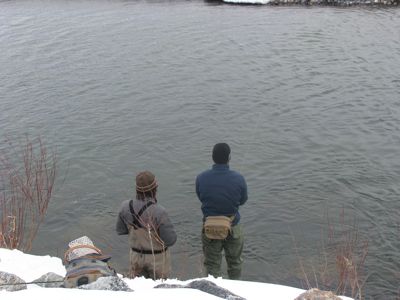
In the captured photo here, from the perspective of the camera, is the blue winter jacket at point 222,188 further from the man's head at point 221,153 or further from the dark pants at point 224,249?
the dark pants at point 224,249

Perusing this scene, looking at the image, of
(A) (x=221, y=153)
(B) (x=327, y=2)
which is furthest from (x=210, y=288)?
(B) (x=327, y=2)

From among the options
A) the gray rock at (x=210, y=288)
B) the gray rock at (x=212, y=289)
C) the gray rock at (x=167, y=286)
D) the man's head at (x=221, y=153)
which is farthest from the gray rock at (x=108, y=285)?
the man's head at (x=221, y=153)

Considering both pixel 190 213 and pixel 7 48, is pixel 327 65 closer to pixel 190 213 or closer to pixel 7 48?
pixel 190 213

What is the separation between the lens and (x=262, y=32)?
23688 mm

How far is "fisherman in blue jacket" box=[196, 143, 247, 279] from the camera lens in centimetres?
718

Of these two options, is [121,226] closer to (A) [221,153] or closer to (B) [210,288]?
(B) [210,288]

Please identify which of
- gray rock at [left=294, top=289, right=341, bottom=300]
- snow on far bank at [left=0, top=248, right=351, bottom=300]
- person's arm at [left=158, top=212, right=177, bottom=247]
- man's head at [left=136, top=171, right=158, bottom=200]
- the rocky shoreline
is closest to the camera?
snow on far bank at [left=0, top=248, right=351, bottom=300]

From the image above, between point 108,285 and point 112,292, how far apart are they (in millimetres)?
383

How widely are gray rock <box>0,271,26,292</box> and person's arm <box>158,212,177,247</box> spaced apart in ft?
5.77

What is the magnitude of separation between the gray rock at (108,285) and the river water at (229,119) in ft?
12.0

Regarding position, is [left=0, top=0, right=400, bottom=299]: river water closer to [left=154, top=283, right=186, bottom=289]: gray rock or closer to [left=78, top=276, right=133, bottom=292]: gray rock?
[left=154, top=283, right=186, bottom=289]: gray rock

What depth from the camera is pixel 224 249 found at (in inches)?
304

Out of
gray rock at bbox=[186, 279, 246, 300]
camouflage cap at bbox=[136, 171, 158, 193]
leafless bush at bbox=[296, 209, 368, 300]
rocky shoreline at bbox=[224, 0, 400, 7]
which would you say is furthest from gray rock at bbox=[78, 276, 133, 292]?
rocky shoreline at bbox=[224, 0, 400, 7]

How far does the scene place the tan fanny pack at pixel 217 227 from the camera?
7.27 m
